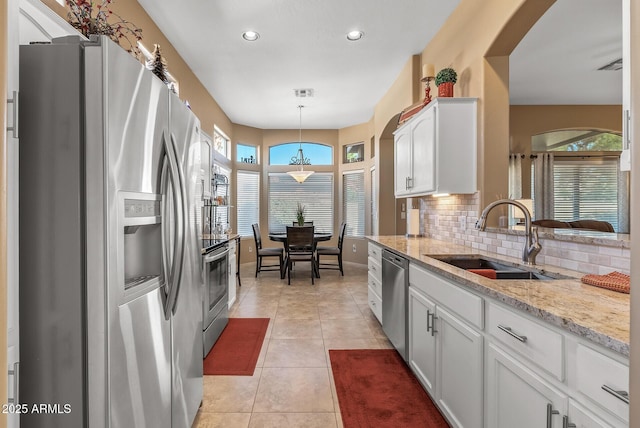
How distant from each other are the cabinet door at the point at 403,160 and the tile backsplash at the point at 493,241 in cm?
35

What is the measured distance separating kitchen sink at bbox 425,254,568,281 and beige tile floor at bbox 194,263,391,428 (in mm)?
1133

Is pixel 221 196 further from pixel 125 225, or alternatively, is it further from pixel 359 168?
pixel 125 225

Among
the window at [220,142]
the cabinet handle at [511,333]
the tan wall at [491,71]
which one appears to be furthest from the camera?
the window at [220,142]

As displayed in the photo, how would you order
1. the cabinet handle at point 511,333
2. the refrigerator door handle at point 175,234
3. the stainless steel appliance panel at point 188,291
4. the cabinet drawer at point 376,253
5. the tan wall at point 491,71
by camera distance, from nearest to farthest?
1. the cabinet handle at point 511,333
2. the refrigerator door handle at point 175,234
3. the stainless steel appliance panel at point 188,291
4. the tan wall at point 491,71
5. the cabinet drawer at point 376,253

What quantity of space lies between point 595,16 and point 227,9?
137 inches

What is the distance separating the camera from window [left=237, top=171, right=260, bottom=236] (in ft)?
23.4

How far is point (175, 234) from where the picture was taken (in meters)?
1.49

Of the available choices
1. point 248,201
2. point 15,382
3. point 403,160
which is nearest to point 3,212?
point 15,382

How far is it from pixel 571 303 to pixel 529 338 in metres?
0.19

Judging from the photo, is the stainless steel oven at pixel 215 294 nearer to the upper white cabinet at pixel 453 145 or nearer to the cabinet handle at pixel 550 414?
the upper white cabinet at pixel 453 145

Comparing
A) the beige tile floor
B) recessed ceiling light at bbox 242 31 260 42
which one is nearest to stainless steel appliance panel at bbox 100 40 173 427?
the beige tile floor

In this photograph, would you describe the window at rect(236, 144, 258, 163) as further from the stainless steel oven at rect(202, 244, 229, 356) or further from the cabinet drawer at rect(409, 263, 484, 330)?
the cabinet drawer at rect(409, 263, 484, 330)

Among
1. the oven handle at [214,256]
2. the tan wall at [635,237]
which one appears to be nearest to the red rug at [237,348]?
the oven handle at [214,256]

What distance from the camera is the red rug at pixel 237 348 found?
258 cm
